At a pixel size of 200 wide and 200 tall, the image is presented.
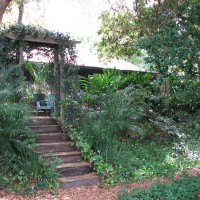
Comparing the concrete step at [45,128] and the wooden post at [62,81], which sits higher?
the wooden post at [62,81]

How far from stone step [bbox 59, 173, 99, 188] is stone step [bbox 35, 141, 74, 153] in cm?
91

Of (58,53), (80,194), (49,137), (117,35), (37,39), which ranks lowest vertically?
(80,194)

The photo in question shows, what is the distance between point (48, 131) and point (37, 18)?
9.89m

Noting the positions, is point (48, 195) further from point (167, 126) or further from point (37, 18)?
point (37, 18)

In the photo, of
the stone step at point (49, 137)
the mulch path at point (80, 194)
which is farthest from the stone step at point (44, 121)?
the mulch path at point (80, 194)

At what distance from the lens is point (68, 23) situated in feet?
64.5

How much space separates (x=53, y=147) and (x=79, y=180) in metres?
1.36

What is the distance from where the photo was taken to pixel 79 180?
591 cm

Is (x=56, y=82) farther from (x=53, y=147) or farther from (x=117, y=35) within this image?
(x=117, y=35)

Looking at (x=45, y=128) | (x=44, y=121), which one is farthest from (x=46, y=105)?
(x=45, y=128)

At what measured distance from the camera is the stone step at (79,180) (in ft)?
18.8

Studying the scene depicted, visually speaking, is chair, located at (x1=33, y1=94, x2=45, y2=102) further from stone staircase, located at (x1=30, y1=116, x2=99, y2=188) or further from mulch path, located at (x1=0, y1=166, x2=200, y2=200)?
mulch path, located at (x1=0, y1=166, x2=200, y2=200)

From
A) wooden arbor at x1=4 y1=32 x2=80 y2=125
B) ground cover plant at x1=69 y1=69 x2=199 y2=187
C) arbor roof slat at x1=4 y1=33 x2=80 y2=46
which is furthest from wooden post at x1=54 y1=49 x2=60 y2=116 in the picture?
ground cover plant at x1=69 y1=69 x2=199 y2=187

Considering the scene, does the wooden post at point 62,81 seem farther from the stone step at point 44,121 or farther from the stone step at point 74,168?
the stone step at point 74,168
